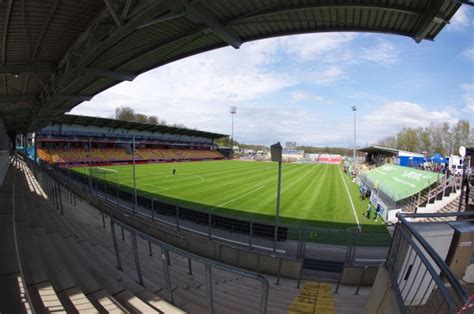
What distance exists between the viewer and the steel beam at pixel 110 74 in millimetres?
7984

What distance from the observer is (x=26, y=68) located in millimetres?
8070

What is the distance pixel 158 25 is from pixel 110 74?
10.7 ft

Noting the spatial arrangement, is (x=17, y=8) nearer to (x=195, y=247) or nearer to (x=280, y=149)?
(x=280, y=149)

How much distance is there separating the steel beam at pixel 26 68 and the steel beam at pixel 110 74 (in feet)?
6.70

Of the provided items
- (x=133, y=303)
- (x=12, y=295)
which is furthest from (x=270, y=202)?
(x=12, y=295)

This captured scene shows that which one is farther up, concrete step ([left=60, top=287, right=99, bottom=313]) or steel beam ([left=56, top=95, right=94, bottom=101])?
steel beam ([left=56, top=95, right=94, bottom=101])

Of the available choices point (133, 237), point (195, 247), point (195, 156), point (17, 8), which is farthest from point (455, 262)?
point (195, 156)

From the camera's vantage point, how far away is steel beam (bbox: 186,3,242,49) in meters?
5.05

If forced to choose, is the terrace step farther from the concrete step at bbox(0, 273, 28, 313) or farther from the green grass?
the concrete step at bbox(0, 273, 28, 313)

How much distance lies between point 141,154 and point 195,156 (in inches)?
676

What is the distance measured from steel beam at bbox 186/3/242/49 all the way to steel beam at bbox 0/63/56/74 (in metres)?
6.52

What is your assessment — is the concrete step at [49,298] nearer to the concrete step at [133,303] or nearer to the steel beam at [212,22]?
the concrete step at [133,303]

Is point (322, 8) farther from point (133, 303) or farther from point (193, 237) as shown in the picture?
point (193, 237)

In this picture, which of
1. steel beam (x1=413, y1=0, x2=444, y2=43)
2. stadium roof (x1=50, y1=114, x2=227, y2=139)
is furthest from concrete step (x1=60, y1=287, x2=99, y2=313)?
stadium roof (x1=50, y1=114, x2=227, y2=139)
